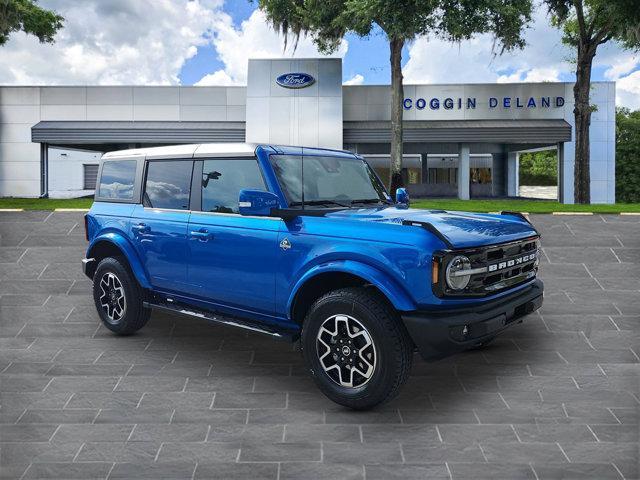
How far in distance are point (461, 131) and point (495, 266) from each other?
2699 centimetres

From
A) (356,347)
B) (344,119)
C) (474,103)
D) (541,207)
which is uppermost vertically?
(474,103)

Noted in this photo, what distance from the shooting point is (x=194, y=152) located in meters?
6.32

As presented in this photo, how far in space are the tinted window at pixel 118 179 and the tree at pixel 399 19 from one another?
14665mm

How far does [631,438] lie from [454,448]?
1260 mm

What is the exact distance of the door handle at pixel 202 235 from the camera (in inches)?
229

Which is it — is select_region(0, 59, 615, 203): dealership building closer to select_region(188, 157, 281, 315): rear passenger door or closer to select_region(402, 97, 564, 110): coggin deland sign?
select_region(402, 97, 564, 110): coggin deland sign

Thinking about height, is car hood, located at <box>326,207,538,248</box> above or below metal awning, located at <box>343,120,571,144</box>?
below

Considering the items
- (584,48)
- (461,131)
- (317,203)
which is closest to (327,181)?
(317,203)

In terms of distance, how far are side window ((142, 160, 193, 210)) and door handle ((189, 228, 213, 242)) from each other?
1.26 feet

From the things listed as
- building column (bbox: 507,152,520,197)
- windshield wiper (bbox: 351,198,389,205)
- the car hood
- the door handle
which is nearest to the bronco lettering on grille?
the car hood

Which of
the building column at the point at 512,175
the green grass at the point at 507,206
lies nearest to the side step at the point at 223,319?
the green grass at the point at 507,206

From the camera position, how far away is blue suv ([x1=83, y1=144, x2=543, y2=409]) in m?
4.58

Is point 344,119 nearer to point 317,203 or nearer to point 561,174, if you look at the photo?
point 561,174

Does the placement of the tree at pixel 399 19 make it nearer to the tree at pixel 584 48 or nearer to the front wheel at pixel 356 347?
the tree at pixel 584 48
